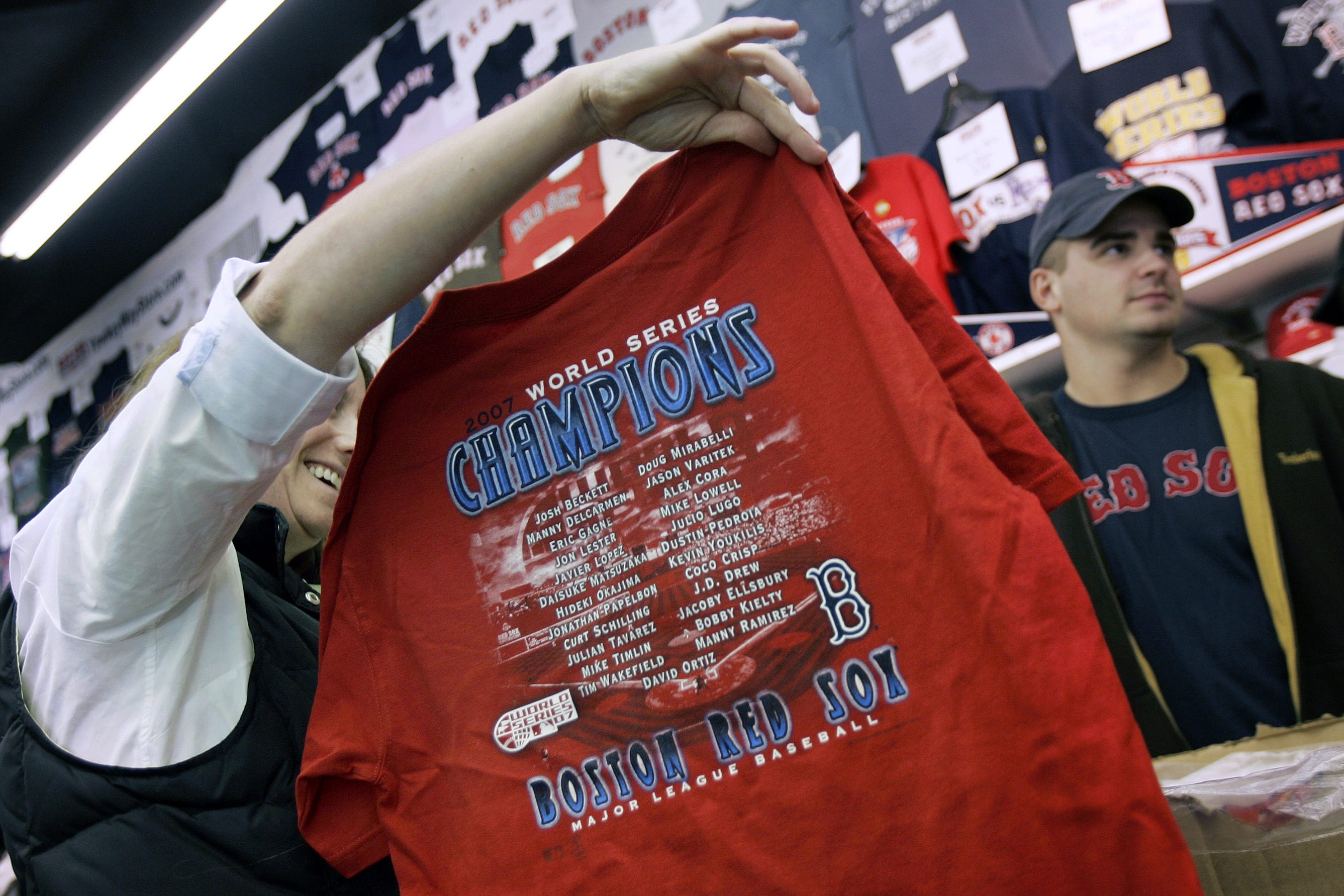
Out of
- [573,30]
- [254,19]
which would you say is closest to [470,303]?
[573,30]

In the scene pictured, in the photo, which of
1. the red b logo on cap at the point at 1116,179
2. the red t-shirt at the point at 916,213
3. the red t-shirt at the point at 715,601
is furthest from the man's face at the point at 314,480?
the red b logo on cap at the point at 1116,179

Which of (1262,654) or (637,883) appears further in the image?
(1262,654)

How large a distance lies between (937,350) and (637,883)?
590 mm

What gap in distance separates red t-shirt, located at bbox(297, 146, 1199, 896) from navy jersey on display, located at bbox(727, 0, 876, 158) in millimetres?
1270

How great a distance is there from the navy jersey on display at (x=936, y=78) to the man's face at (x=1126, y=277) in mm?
413

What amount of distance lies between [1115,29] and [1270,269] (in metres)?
0.60

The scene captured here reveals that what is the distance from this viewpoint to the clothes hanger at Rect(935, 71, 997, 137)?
1906 mm

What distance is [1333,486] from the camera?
1399mm

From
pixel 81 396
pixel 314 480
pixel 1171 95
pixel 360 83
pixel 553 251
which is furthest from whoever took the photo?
pixel 81 396

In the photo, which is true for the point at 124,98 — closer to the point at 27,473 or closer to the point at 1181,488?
the point at 27,473

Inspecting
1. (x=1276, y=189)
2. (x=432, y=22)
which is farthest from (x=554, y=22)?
(x=1276, y=189)

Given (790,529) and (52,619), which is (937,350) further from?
(52,619)

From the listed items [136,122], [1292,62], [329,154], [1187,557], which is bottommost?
[1187,557]

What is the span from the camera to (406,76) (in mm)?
3068
